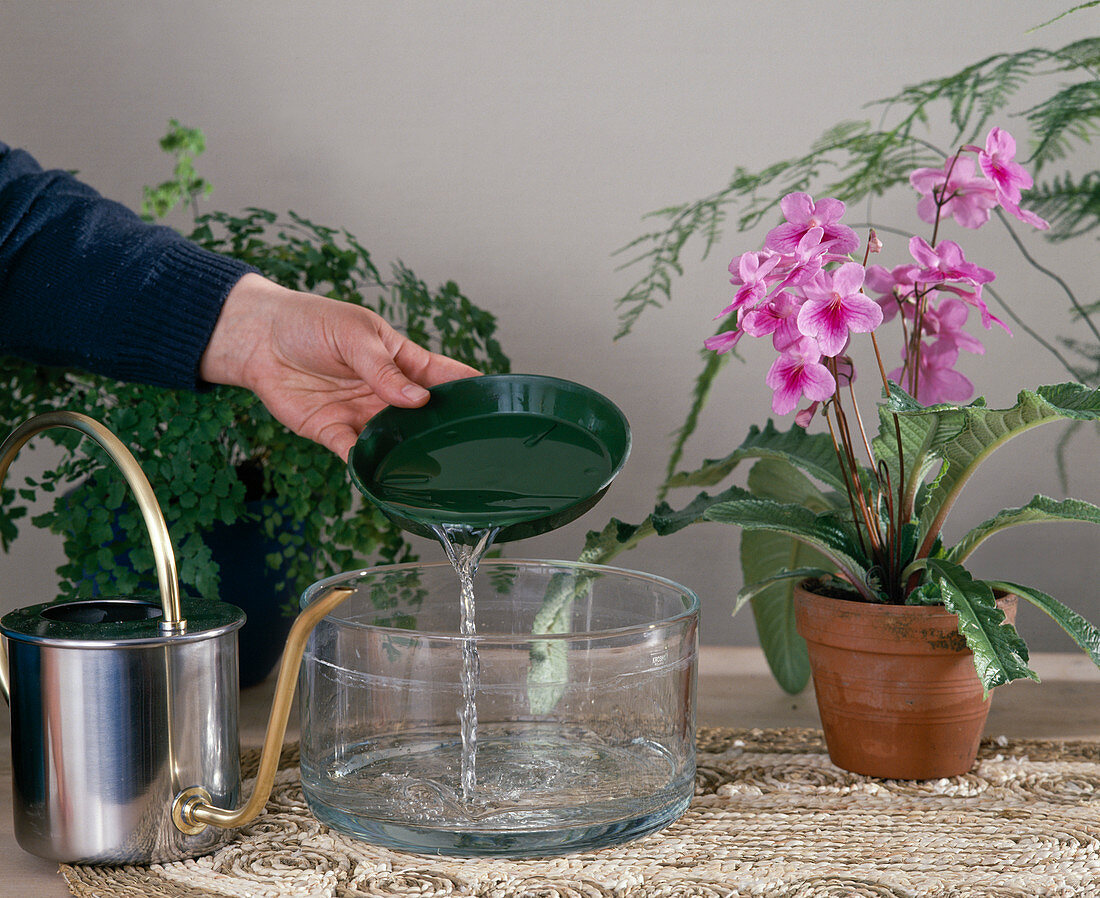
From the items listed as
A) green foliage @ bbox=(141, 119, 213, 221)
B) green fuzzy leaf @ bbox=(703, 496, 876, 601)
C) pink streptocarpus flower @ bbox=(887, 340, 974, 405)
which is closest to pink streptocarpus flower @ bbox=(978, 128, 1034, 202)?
pink streptocarpus flower @ bbox=(887, 340, 974, 405)

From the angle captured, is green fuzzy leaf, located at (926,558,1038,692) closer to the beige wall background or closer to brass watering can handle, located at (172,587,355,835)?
brass watering can handle, located at (172,587,355,835)

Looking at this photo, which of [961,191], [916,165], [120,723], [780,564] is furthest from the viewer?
[916,165]

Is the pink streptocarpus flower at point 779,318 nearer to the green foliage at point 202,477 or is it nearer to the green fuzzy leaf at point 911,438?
the green fuzzy leaf at point 911,438

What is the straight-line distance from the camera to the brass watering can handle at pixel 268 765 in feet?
1.98

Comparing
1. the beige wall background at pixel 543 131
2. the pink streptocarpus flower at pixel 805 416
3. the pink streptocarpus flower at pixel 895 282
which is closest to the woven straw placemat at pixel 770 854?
the pink streptocarpus flower at pixel 805 416

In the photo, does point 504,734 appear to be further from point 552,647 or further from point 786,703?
point 786,703

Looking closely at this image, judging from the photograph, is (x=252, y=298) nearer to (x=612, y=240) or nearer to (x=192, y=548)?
(x=192, y=548)

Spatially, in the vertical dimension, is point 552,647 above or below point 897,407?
below

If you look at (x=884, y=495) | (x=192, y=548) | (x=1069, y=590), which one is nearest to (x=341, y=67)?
(x=192, y=548)

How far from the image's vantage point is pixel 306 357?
2.84 feet

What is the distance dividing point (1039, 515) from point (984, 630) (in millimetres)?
111

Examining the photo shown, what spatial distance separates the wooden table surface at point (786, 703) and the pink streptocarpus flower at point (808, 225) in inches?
16.2

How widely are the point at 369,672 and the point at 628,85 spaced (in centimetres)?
78

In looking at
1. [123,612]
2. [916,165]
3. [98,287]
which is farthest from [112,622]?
[916,165]
